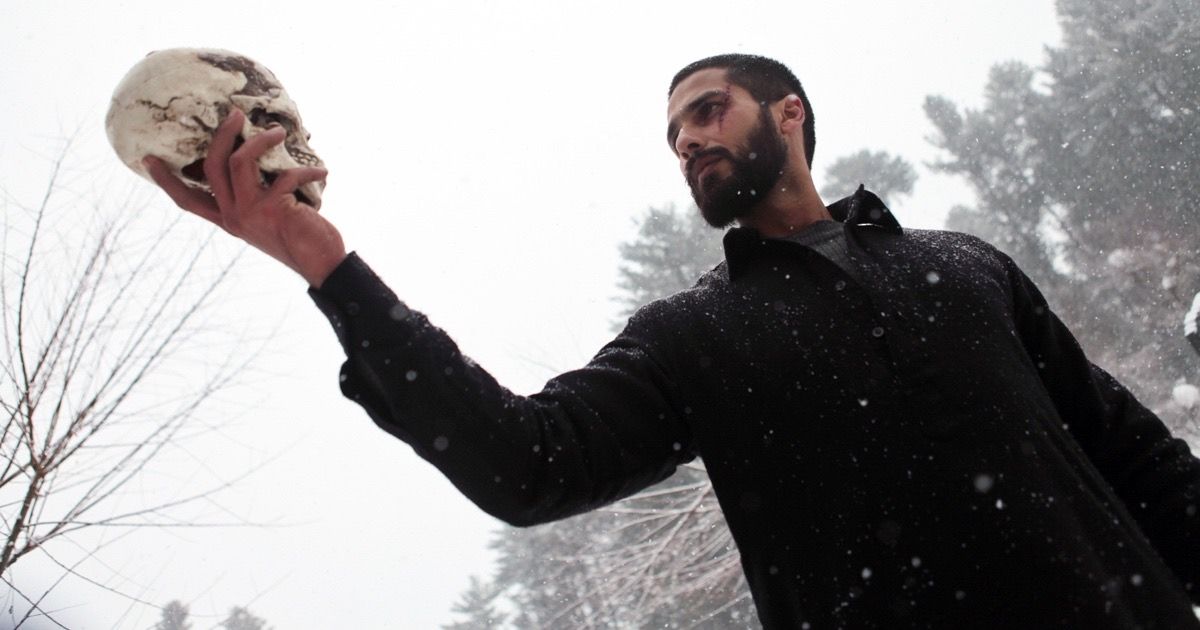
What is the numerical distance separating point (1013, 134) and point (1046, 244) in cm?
549

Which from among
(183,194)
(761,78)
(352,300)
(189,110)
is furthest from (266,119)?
(761,78)

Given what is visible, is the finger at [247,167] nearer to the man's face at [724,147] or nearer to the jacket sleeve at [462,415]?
the jacket sleeve at [462,415]

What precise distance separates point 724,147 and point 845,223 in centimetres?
42

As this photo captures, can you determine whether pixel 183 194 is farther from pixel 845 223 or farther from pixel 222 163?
pixel 845 223

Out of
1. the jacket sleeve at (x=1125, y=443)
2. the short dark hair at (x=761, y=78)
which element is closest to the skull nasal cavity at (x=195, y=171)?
the short dark hair at (x=761, y=78)

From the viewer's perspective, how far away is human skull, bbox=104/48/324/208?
1.38 m

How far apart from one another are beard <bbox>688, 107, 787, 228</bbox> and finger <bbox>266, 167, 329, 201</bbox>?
3.78 feet

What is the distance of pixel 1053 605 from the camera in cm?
109

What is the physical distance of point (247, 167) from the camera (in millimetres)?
1172

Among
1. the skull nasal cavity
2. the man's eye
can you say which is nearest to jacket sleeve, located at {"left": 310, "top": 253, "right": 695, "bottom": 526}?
the skull nasal cavity

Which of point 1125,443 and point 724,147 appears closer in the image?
point 1125,443

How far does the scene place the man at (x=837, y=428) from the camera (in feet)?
3.64

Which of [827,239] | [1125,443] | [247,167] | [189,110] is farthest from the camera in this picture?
[827,239]

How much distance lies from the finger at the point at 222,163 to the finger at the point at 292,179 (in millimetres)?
89
